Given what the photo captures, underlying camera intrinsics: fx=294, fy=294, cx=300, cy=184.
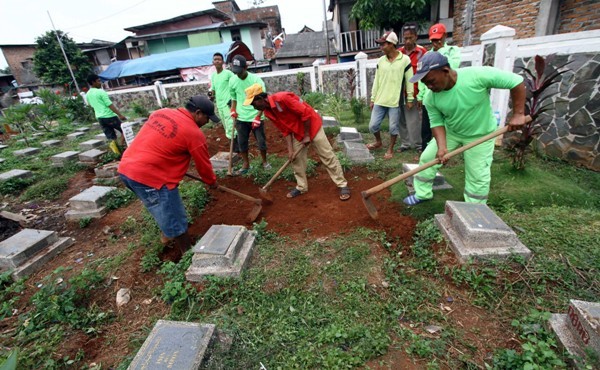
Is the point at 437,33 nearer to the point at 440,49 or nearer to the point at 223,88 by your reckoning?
the point at 440,49

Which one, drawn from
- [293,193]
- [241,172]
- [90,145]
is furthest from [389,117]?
[90,145]

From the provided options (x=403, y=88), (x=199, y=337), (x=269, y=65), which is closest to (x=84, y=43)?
(x=269, y=65)

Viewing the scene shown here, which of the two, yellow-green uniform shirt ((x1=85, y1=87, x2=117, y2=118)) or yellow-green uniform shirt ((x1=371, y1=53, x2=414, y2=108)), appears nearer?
yellow-green uniform shirt ((x1=371, y1=53, x2=414, y2=108))

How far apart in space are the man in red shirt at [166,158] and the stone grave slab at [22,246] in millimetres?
1556

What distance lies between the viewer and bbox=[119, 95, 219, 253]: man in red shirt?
2.78 meters

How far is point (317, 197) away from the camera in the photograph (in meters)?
4.21

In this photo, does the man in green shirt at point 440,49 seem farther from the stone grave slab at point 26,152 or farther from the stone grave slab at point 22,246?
the stone grave slab at point 26,152

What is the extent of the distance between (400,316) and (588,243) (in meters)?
1.78

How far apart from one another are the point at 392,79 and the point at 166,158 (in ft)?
11.8

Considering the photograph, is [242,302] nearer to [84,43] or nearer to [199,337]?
[199,337]

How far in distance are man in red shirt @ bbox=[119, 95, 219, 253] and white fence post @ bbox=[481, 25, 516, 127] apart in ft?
15.2

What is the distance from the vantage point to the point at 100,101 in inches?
249

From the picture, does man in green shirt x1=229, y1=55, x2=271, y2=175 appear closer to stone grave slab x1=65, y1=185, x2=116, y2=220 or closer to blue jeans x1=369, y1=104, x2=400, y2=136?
blue jeans x1=369, y1=104, x2=400, y2=136


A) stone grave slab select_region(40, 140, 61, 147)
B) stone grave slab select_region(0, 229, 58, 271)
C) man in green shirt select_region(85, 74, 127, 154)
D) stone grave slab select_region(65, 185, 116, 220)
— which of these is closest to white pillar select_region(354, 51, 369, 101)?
man in green shirt select_region(85, 74, 127, 154)
